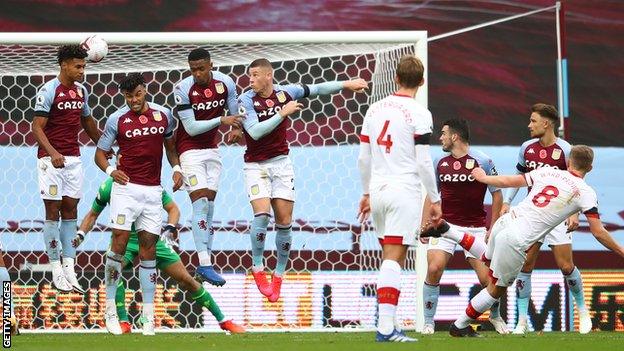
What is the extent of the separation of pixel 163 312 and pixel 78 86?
2.61 m

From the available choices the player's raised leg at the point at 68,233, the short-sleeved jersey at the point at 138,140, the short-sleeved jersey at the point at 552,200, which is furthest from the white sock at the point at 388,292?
the player's raised leg at the point at 68,233

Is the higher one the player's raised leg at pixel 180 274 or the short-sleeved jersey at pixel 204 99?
the short-sleeved jersey at pixel 204 99

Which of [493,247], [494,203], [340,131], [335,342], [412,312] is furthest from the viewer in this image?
[340,131]

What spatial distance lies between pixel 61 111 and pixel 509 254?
330 centimetres

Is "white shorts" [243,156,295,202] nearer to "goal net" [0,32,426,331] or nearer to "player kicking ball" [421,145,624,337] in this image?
"goal net" [0,32,426,331]

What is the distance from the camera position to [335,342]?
8617mm

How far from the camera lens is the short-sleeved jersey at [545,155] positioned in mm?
A: 10320

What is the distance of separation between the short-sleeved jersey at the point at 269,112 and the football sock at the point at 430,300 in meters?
1.47

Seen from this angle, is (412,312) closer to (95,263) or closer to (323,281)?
(323,281)

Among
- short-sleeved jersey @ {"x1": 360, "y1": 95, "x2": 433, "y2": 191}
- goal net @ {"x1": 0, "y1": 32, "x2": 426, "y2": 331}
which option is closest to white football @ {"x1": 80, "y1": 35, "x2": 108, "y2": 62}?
goal net @ {"x1": 0, "y1": 32, "x2": 426, "y2": 331}

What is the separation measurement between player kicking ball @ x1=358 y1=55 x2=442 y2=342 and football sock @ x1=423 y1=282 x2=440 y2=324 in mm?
2121

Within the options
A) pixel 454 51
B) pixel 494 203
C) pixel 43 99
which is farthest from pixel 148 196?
pixel 454 51

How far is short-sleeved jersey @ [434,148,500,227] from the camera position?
10.4 meters

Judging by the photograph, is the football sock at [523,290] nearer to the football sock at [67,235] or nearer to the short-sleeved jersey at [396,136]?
the short-sleeved jersey at [396,136]
